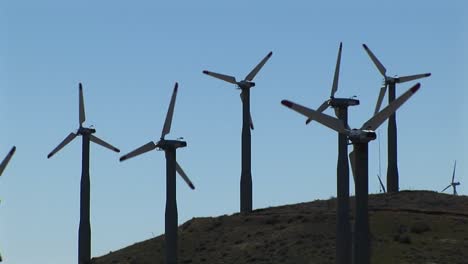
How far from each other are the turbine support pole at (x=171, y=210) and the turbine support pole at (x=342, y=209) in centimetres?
2331

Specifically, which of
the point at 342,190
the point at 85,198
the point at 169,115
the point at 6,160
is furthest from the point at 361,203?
the point at 85,198

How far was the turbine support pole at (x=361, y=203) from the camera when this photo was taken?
394ft

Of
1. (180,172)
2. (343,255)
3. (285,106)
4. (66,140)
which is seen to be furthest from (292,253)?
(285,106)

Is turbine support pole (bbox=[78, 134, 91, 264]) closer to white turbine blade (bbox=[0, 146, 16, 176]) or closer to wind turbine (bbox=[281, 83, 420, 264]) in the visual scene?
white turbine blade (bbox=[0, 146, 16, 176])

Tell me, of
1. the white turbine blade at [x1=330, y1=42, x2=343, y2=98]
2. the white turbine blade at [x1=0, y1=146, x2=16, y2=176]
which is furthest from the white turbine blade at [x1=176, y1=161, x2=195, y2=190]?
the white turbine blade at [x1=0, y1=146, x2=16, y2=176]

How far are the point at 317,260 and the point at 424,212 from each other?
98.5 ft

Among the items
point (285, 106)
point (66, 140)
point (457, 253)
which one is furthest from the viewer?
point (66, 140)

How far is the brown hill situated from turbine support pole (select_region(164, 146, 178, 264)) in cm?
1351

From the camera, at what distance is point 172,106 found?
171500 millimetres

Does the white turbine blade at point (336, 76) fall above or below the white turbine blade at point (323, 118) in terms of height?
above

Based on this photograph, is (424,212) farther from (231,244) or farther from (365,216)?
(365,216)

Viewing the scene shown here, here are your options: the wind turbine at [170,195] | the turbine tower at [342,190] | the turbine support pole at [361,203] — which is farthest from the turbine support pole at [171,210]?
the turbine support pole at [361,203]

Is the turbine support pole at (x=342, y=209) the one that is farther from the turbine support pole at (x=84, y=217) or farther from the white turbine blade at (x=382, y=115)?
the turbine support pole at (x=84, y=217)

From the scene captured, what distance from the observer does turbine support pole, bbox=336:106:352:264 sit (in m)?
142
